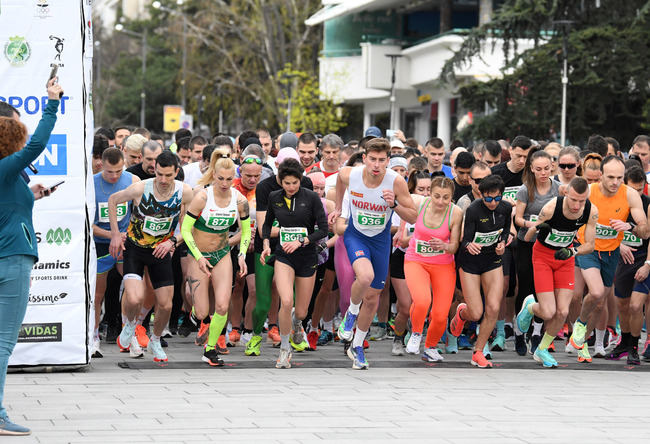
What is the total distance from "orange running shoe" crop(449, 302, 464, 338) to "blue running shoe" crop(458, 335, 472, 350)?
0.70 m

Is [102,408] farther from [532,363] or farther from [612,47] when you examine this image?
[612,47]

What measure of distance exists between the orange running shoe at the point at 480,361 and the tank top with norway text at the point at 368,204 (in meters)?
1.54

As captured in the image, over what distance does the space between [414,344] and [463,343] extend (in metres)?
1.40

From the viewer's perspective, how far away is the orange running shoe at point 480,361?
35.0 ft

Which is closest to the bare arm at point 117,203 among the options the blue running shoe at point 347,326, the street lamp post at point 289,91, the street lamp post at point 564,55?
the blue running shoe at point 347,326

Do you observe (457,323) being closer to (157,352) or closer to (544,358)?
(544,358)

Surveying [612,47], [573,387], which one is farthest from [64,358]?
[612,47]

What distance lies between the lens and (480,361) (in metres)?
10.7

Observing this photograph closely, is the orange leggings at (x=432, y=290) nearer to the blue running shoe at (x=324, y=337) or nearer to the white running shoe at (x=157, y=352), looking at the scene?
the blue running shoe at (x=324, y=337)

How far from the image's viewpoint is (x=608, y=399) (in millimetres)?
8992

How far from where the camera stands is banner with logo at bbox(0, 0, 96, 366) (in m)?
9.67

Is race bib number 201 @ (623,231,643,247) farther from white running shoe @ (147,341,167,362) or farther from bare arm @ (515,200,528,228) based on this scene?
white running shoe @ (147,341,167,362)

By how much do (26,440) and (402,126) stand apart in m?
44.2

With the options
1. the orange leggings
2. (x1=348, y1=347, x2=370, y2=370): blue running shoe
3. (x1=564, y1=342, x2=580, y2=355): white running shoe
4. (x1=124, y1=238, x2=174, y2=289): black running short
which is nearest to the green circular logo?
(x1=124, y1=238, x2=174, y2=289): black running short
